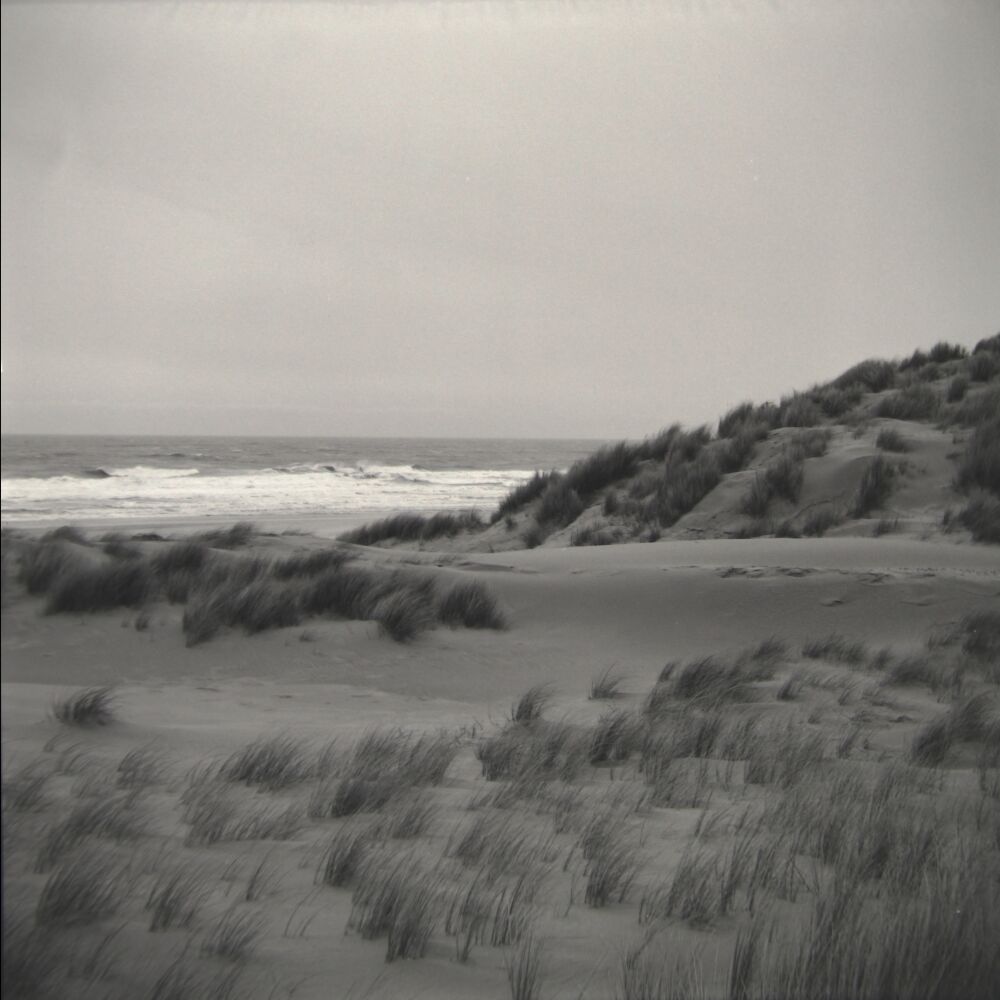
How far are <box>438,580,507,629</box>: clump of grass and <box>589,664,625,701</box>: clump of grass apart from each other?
1128mm

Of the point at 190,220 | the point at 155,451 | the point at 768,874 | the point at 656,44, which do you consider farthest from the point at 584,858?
the point at 656,44

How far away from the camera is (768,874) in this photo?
240cm

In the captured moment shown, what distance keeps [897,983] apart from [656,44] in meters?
3.10

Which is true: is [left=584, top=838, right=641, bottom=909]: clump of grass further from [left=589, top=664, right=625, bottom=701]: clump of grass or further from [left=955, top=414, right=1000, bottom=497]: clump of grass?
[left=955, top=414, right=1000, bottom=497]: clump of grass

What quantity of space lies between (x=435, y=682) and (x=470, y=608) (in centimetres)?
108

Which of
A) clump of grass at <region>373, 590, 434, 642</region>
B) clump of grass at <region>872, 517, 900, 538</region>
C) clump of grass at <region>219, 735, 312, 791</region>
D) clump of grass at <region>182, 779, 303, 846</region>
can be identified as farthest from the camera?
clump of grass at <region>872, 517, 900, 538</region>

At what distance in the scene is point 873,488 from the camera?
9.67 metres

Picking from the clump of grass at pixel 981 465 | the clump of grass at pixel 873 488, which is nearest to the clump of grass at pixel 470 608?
the clump of grass at pixel 873 488

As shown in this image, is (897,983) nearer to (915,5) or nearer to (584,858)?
(584,858)

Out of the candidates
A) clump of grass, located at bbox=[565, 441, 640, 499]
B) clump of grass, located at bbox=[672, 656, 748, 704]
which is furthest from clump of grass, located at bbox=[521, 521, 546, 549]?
clump of grass, located at bbox=[672, 656, 748, 704]

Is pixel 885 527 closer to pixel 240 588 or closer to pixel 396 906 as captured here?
pixel 240 588

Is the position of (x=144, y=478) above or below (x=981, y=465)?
below

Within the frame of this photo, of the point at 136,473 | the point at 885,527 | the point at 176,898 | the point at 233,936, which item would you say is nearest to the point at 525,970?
the point at 233,936

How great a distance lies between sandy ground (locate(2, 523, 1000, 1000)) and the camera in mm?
1528
